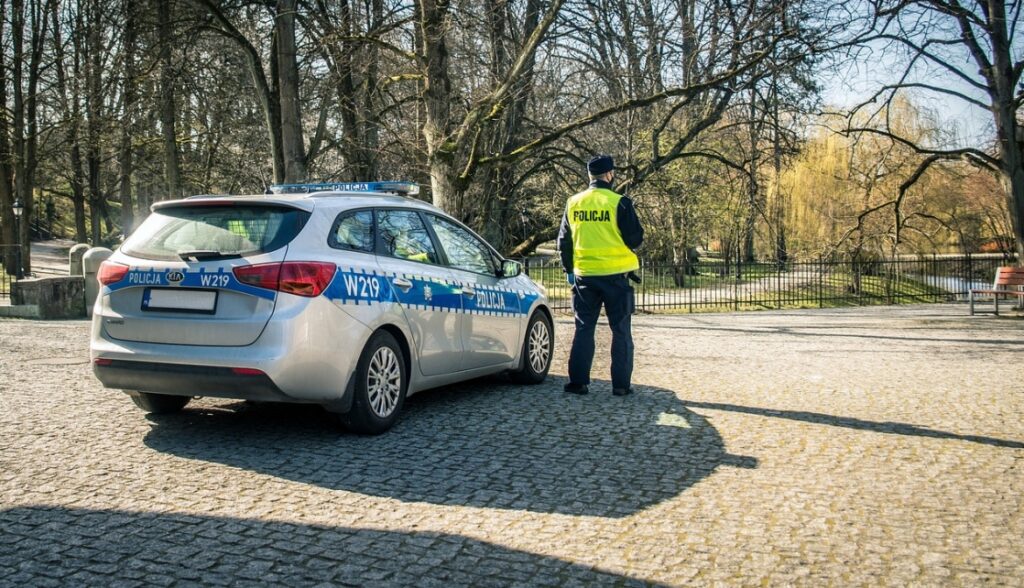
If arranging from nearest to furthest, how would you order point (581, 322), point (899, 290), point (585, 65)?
point (581, 322), point (585, 65), point (899, 290)

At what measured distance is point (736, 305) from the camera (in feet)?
78.9

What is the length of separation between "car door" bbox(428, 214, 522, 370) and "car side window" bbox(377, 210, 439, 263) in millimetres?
211

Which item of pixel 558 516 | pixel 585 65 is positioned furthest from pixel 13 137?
pixel 558 516

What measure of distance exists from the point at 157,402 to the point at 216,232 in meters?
1.62

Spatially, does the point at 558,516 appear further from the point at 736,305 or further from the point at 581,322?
the point at 736,305

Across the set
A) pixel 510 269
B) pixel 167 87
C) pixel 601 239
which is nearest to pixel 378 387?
pixel 510 269

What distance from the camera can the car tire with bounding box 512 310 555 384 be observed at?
841 centimetres

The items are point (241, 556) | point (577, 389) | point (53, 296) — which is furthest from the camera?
point (53, 296)

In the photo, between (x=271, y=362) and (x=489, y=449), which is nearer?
(x=271, y=362)

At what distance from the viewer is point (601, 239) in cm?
774

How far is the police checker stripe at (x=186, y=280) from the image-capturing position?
219 inches

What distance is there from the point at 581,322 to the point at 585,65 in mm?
11065

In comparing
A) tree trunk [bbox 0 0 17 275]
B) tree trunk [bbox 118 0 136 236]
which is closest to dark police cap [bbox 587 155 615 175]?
tree trunk [bbox 118 0 136 236]

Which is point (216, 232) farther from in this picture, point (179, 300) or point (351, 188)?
point (351, 188)
